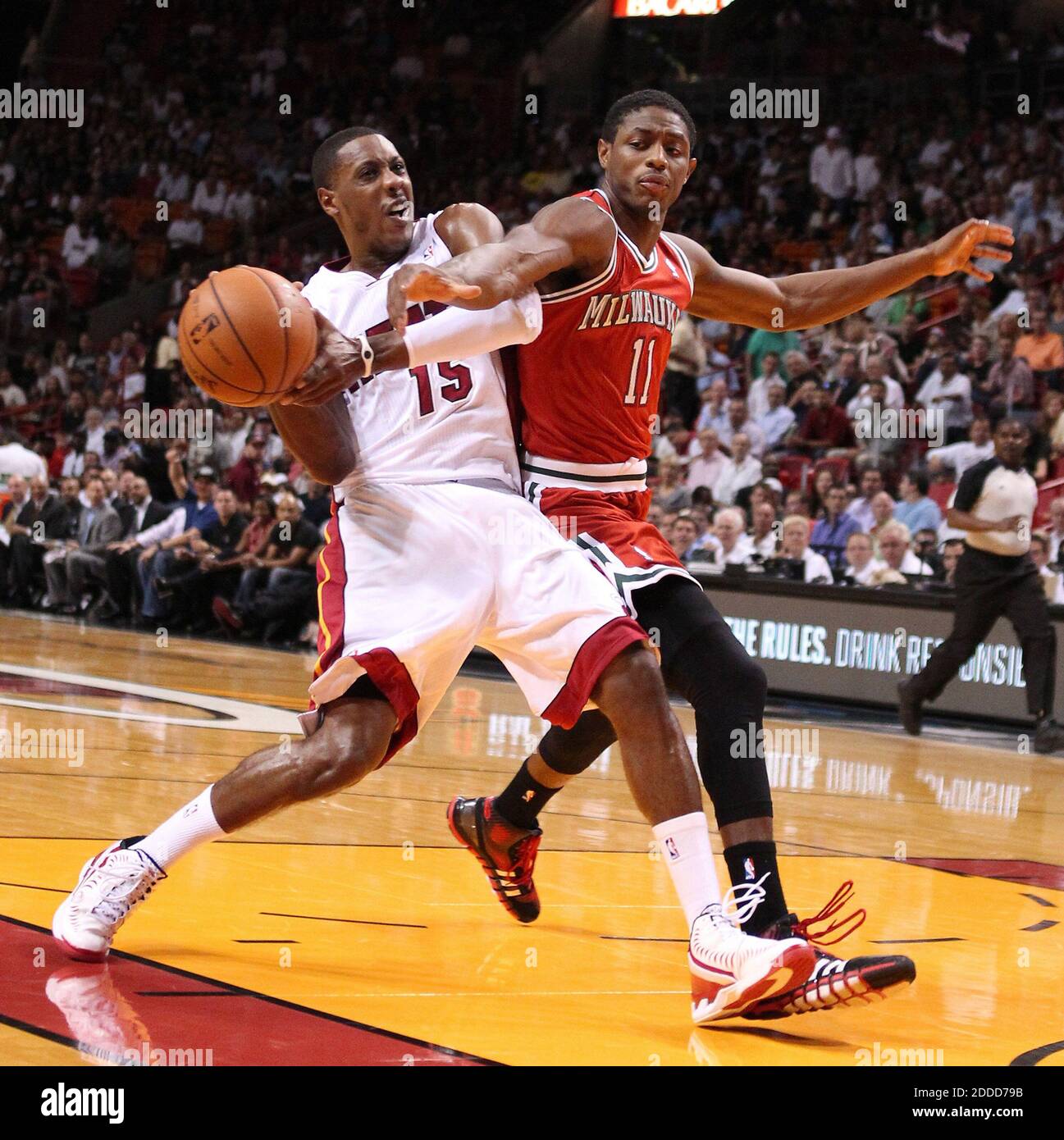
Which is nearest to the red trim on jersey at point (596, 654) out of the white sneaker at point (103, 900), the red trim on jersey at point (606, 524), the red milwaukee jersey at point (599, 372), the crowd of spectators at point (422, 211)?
the red trim on jersey at point (606, 524)

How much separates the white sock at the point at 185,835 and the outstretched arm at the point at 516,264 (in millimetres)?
1271

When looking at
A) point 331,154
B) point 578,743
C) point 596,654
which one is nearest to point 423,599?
point 596,654

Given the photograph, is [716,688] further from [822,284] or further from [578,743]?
[822,284]

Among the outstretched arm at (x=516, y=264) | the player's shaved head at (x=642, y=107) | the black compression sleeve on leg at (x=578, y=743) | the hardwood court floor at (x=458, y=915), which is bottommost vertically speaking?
the hardwood court floor at (x=458, y=915)

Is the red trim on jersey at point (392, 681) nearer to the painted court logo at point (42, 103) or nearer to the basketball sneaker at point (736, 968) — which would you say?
the basketball sneaker at point (736, 968)

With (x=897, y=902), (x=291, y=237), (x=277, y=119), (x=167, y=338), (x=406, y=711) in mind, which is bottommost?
(x=897, y=902)

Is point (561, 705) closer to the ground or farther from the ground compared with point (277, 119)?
closer to the ground

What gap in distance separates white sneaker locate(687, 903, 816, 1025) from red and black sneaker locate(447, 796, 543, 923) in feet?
3.36

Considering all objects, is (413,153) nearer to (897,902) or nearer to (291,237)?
(291,237)

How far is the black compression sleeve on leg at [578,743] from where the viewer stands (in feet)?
15.9

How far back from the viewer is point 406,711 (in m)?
4.18

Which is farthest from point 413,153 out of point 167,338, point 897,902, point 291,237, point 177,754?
point 897,902

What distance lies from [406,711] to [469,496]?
0.56m

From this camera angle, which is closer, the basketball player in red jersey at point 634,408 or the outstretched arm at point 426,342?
the outstretched arm at point 426,342
